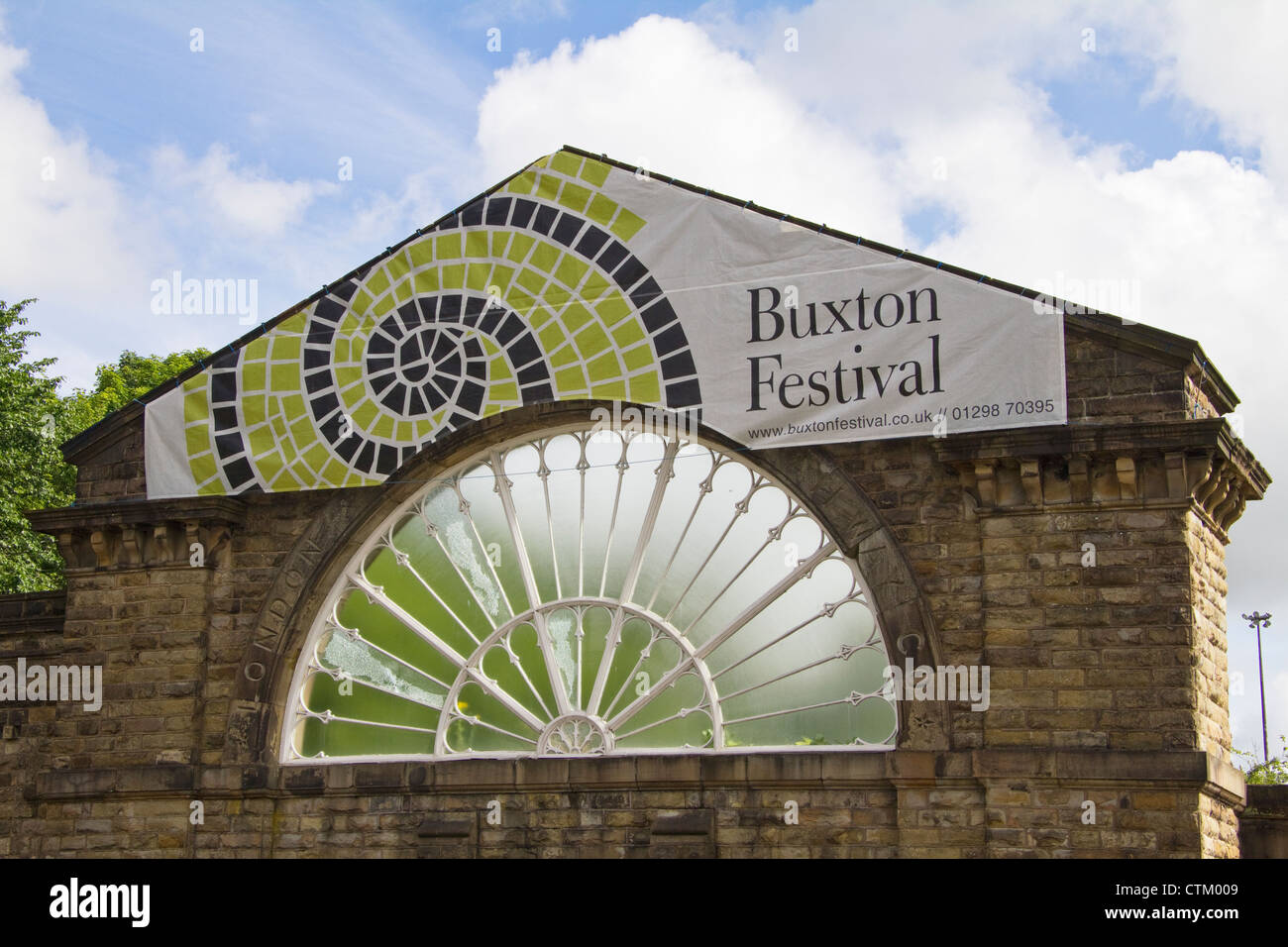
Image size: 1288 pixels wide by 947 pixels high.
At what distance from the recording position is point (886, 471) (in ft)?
49.5

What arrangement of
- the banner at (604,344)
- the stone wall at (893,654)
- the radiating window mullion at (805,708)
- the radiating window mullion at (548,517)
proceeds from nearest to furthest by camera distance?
the stone wall at (893,654), the radiating window mullion at (805,708), the banner at (604,344), the radiating window mullion at (548,517)

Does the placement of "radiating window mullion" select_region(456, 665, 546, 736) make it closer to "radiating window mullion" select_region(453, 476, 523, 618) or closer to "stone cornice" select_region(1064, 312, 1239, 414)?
"radiating window mullion" select_region(453, 476, 523, 618)

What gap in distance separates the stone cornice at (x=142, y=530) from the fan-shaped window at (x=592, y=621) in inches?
59.6

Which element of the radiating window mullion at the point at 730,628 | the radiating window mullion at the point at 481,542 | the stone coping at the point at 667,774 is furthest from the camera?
the radiating window mullion at the point at 481,542

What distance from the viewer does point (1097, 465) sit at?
14.3 metres

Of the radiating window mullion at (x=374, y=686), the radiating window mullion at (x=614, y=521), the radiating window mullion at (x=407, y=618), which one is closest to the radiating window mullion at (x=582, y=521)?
the radiating window mullion at (x=614, y=521)

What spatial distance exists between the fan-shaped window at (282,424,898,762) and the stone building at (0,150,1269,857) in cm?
4

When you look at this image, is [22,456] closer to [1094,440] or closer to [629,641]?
[629,641]

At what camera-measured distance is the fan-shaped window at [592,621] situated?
1511cm

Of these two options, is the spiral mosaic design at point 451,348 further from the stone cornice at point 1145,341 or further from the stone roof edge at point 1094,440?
the stone cornice at point 1145,341

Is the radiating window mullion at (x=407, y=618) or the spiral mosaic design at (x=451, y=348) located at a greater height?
the spiral mosaic design at (x=451, y=348)

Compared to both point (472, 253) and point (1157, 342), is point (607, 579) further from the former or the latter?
point (1157, 342)

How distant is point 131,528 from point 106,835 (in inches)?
127
